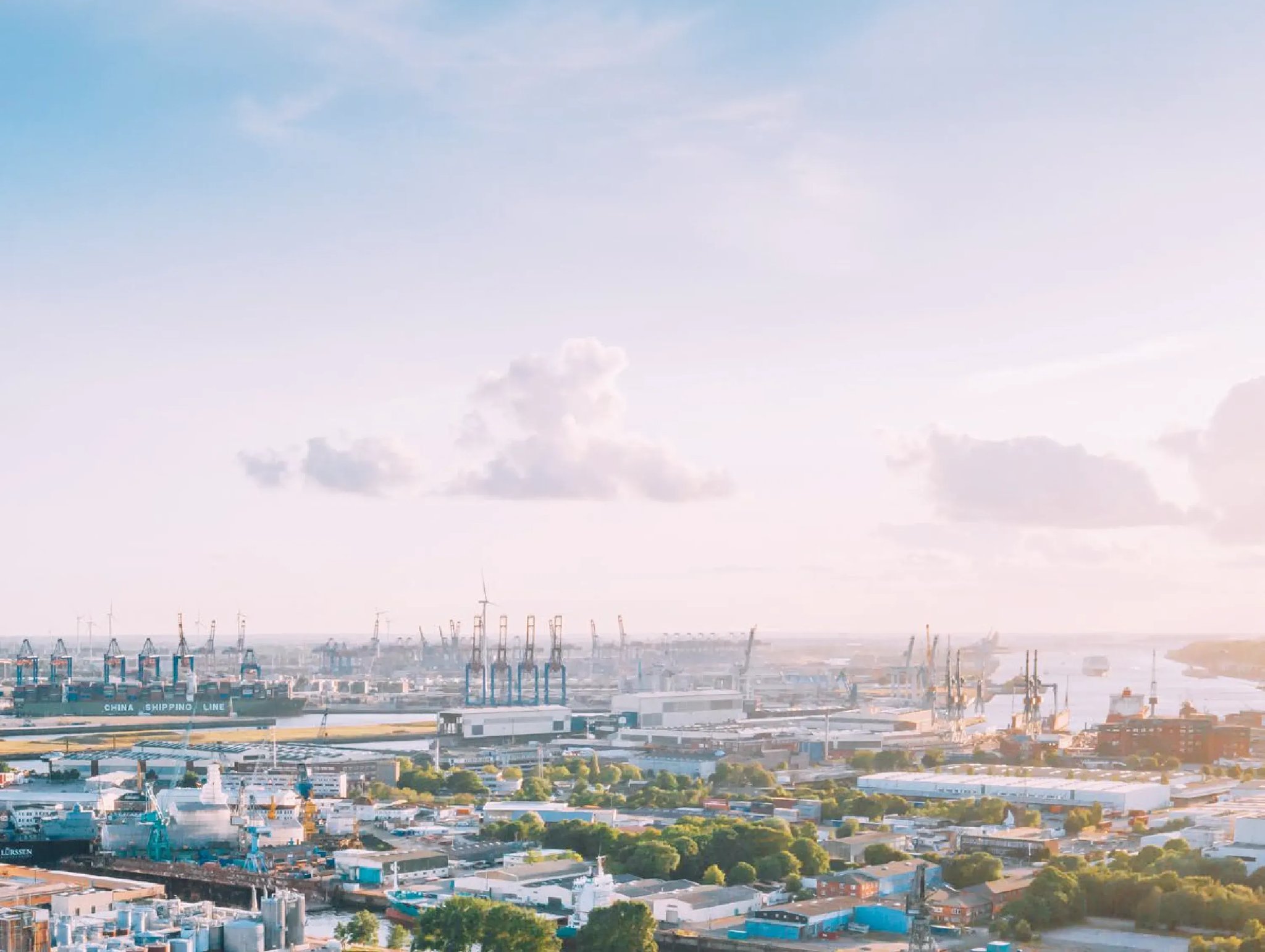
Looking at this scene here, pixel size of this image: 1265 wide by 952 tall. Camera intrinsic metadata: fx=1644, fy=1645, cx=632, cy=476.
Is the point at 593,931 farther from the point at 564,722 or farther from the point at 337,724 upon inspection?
the point at 337,724

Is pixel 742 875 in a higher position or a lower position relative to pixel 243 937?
lower

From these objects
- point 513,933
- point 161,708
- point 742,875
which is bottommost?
point 161,708

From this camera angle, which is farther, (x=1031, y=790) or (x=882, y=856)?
(x=1031, y=790)

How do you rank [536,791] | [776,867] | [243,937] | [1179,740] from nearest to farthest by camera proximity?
[243,937], [776,867], [536,791], [1179,740]

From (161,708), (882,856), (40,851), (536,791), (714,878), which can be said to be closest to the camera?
(714,878)

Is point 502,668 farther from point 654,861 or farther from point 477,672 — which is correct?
point 654,861

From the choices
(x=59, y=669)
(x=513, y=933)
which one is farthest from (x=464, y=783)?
(x=59, y=669)
